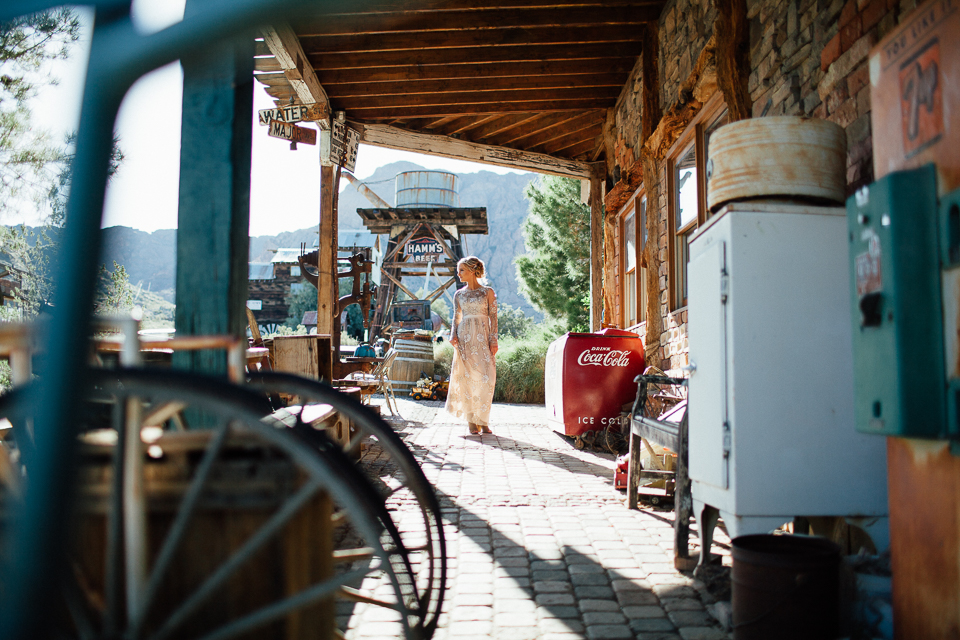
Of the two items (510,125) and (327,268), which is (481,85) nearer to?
(510,125)

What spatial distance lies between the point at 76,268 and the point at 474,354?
6.37 m

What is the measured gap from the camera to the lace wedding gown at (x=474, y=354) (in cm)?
710

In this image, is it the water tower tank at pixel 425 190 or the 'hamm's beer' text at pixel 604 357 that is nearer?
the 'hamm's beer' text at pixel 604 357

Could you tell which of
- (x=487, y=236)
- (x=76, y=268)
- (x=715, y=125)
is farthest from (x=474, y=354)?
(x=487, y=236)

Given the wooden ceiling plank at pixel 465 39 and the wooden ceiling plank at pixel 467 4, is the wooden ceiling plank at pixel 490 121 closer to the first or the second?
the wooden ceiling plank at pixel 465 39

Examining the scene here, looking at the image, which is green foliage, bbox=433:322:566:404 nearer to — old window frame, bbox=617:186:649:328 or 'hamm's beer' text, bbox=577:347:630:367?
old window frame, bbox=617:186:649:328

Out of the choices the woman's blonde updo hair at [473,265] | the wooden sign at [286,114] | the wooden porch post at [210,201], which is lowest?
the wooden porch post at [210,201]

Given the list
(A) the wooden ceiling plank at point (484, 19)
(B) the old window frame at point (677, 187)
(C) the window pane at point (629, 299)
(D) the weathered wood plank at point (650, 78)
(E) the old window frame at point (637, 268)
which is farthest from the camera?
(C) the window pane at point (629, 299)

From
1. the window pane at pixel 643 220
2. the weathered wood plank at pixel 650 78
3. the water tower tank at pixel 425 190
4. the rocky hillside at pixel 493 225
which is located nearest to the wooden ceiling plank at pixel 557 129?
the window pane at pixel 643 220

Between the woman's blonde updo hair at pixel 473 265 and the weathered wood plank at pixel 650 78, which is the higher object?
the weathered wood plank at pixel 650 78

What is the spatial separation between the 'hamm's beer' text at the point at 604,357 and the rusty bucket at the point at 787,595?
4101 millimetres

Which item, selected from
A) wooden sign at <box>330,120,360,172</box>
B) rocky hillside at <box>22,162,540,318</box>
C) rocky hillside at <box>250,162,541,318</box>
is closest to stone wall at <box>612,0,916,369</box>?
wooden sign at <box>330,120,360,172</box>

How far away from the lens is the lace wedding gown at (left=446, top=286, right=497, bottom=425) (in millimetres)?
7098

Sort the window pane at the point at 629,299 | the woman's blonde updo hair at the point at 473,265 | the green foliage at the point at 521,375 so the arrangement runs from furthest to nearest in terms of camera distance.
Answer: the green foliage at the point at 521,375 → the window pane at the point at 629,299 → the woman's blonde updo hair at the point at 473,265
